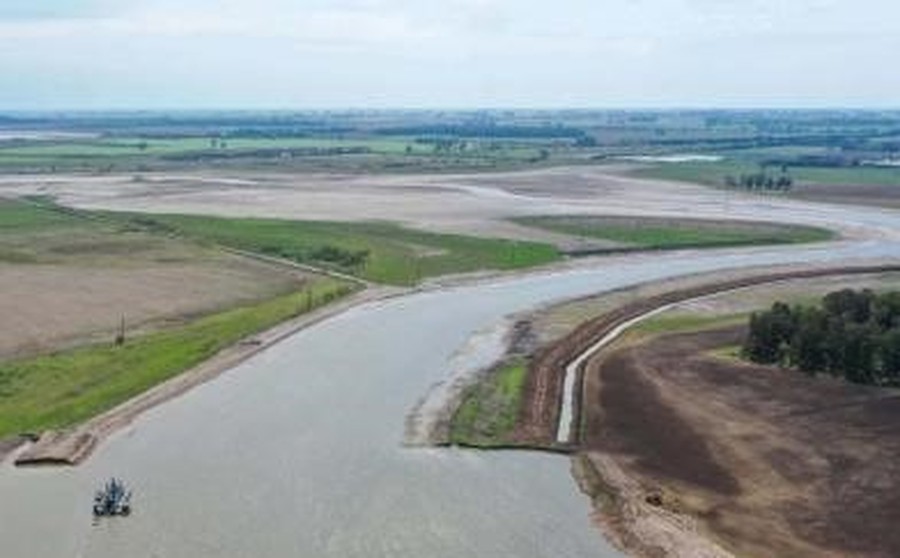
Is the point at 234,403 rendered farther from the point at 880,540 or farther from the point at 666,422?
the point at 880,540

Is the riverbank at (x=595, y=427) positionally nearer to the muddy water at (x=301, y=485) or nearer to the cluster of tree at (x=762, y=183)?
the muddy water at (x=301, y=485)

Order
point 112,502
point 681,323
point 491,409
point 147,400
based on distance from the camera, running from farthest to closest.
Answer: point 681,323
point 147,400
point 491,409
point 112,502

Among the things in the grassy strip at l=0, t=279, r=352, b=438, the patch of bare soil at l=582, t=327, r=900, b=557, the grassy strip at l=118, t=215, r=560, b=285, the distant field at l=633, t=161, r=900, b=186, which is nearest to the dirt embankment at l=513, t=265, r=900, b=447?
the patch of bare soil at l=582, t=327, r=900, b=557

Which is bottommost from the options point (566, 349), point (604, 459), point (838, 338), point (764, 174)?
point (566, 349)

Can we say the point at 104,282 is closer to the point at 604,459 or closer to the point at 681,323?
the point at 681,323

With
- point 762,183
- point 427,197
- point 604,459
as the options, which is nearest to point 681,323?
point 604,459

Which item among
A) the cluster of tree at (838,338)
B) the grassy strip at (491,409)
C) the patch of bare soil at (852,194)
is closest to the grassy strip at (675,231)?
the patch of bare soil at (852,194)
